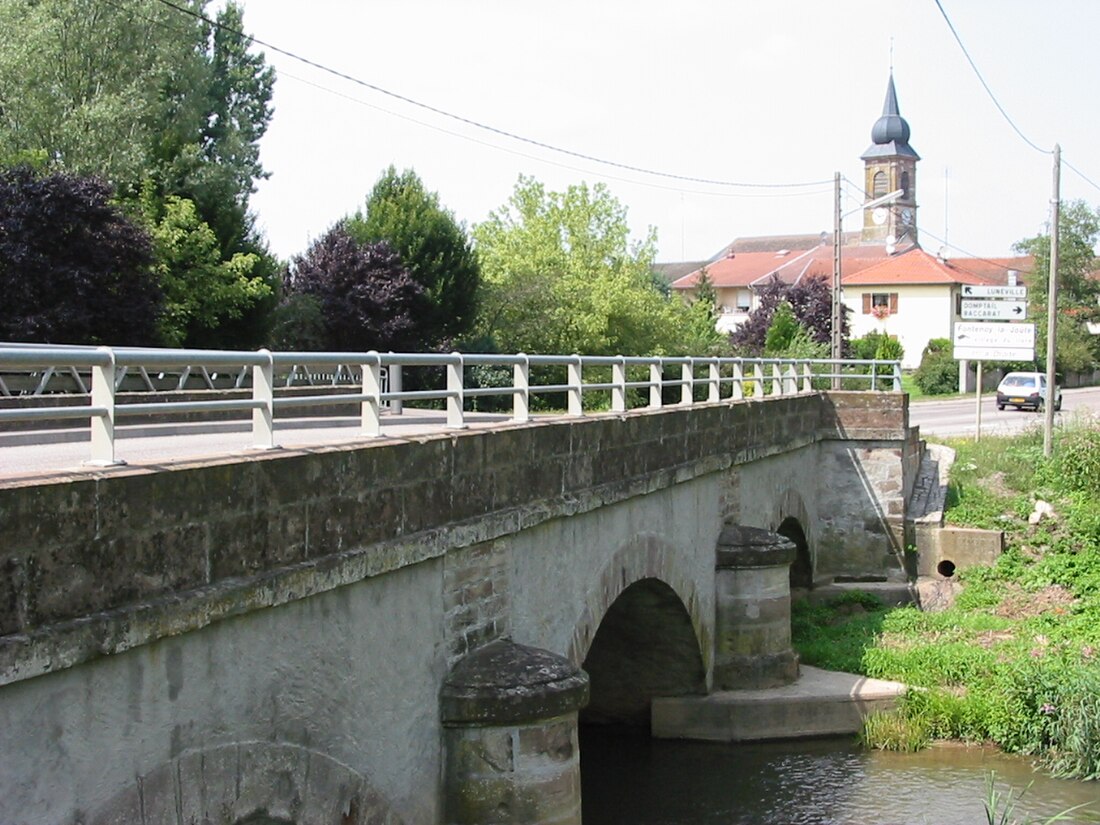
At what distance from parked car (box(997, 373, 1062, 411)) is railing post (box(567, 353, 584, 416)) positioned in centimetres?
3476

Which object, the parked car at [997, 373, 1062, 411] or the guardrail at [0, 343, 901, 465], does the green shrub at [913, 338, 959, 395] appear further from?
the guardrail at [0, 343, 901, 465]

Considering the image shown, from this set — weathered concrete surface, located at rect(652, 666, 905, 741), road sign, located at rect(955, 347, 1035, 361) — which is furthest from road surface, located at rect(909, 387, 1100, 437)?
weathered concrete surface, located at rect(652, 666, 905, 741)

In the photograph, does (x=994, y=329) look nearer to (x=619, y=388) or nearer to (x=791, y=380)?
(x=791, y=380)

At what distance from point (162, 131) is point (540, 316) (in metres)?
13.9

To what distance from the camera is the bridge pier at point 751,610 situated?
17.3 metres

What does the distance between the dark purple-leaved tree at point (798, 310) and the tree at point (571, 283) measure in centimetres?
1644

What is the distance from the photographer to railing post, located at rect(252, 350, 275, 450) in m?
7.32

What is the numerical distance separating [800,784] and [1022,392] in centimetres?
3234

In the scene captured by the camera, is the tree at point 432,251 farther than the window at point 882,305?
No

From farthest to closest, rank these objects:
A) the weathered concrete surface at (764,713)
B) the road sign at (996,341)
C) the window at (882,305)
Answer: the window at (882,305)
the road sign at (996,341)
the weathered concrete surface at (764,713)

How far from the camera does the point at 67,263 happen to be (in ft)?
83.2

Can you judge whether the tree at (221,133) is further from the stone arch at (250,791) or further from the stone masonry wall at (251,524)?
the stone arch at (250,791)

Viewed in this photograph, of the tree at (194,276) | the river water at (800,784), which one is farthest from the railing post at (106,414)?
the tree at (194,276)

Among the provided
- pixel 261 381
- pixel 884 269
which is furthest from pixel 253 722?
pixel 884 269
